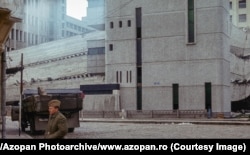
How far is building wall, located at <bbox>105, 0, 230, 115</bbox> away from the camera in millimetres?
46906

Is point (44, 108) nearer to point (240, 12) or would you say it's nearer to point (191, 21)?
point (191, 21)

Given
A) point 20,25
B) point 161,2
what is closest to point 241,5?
point 20,25

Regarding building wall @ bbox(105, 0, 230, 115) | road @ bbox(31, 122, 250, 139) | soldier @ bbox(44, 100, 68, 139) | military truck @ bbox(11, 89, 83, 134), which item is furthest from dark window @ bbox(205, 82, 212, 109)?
soldier @ bbox(44, 100, 68, 139)

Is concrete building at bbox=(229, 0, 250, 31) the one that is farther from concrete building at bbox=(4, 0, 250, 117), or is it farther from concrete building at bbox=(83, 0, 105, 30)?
concrete building at bbox=(4, 0, 250, 117)

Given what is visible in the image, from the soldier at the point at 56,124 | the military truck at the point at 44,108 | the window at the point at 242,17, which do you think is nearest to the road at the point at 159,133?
the military truck at the point at 44,108

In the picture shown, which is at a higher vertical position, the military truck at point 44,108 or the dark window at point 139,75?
the dark window at point 139,75

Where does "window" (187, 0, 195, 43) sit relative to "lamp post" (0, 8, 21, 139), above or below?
above

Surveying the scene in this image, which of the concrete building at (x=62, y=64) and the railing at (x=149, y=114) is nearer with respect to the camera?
the railing at (x=149, y=114)

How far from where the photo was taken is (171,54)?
160 ft

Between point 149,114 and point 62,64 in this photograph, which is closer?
point 149,114

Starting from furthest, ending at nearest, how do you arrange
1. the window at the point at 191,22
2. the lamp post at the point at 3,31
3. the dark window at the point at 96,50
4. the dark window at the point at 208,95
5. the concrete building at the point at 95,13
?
the concrete building at the point at 95,13, the dark window at the point at 96,50, the window at the point at 191,22, the dark window at the point at 208,95, the lamp post at the point at 3,31

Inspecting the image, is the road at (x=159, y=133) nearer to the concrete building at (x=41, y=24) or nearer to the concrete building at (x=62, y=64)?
the concrete building at (x=62, y=64)

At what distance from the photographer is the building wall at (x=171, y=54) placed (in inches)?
1847

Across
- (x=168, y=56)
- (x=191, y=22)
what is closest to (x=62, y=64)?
(x=168, y=56)
